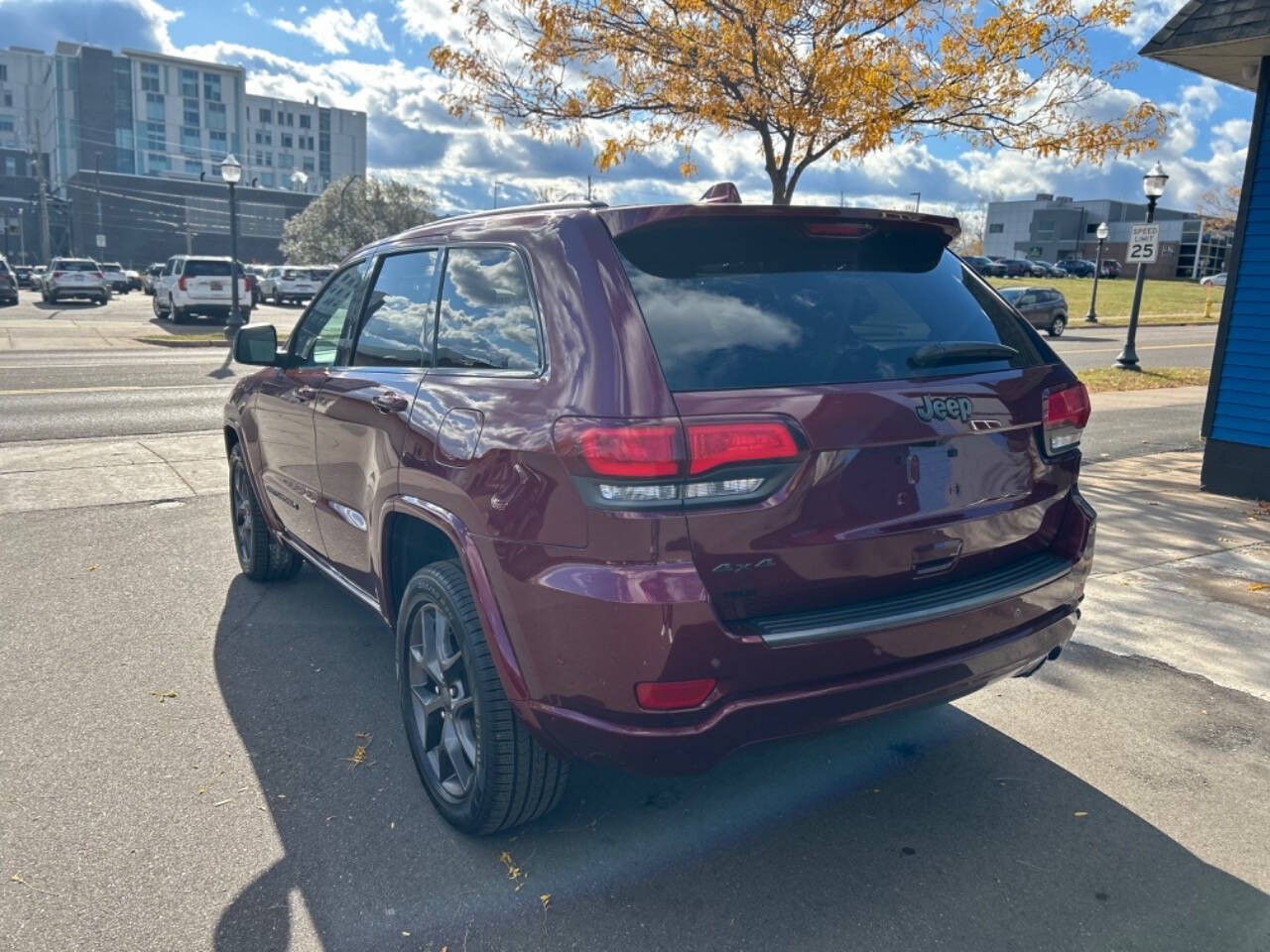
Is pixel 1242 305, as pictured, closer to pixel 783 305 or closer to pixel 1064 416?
pixel 1064 416

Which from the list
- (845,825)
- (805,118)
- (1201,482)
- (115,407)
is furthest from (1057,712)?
(115,407)

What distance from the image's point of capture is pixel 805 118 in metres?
9.32

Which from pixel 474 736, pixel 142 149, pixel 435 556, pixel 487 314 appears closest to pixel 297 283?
pixel 435 556

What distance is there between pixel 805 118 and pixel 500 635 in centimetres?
776

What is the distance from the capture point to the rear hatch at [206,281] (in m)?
27.0

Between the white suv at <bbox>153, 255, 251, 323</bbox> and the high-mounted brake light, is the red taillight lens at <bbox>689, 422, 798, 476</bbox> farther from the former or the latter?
the white suv at <bbox>153, 255, 251, 323</bbox>

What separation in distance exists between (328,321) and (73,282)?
38395 mm

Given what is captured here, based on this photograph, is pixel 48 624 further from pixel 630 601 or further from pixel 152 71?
pixel 152 71

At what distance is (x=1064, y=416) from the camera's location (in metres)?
3.31

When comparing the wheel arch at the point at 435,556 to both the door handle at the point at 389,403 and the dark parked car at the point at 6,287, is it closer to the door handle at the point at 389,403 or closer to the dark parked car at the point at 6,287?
the door handle at the point at 389,403

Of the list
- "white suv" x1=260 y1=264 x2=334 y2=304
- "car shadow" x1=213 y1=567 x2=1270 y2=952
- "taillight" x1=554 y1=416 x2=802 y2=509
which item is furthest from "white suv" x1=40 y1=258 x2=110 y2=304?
"taillight" x1=554 y1=416 x2=802 y2=509

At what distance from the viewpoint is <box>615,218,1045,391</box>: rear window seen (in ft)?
8.91

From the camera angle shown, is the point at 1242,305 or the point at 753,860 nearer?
the point at 753,860

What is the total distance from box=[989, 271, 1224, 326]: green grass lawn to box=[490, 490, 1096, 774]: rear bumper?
36405 mm
